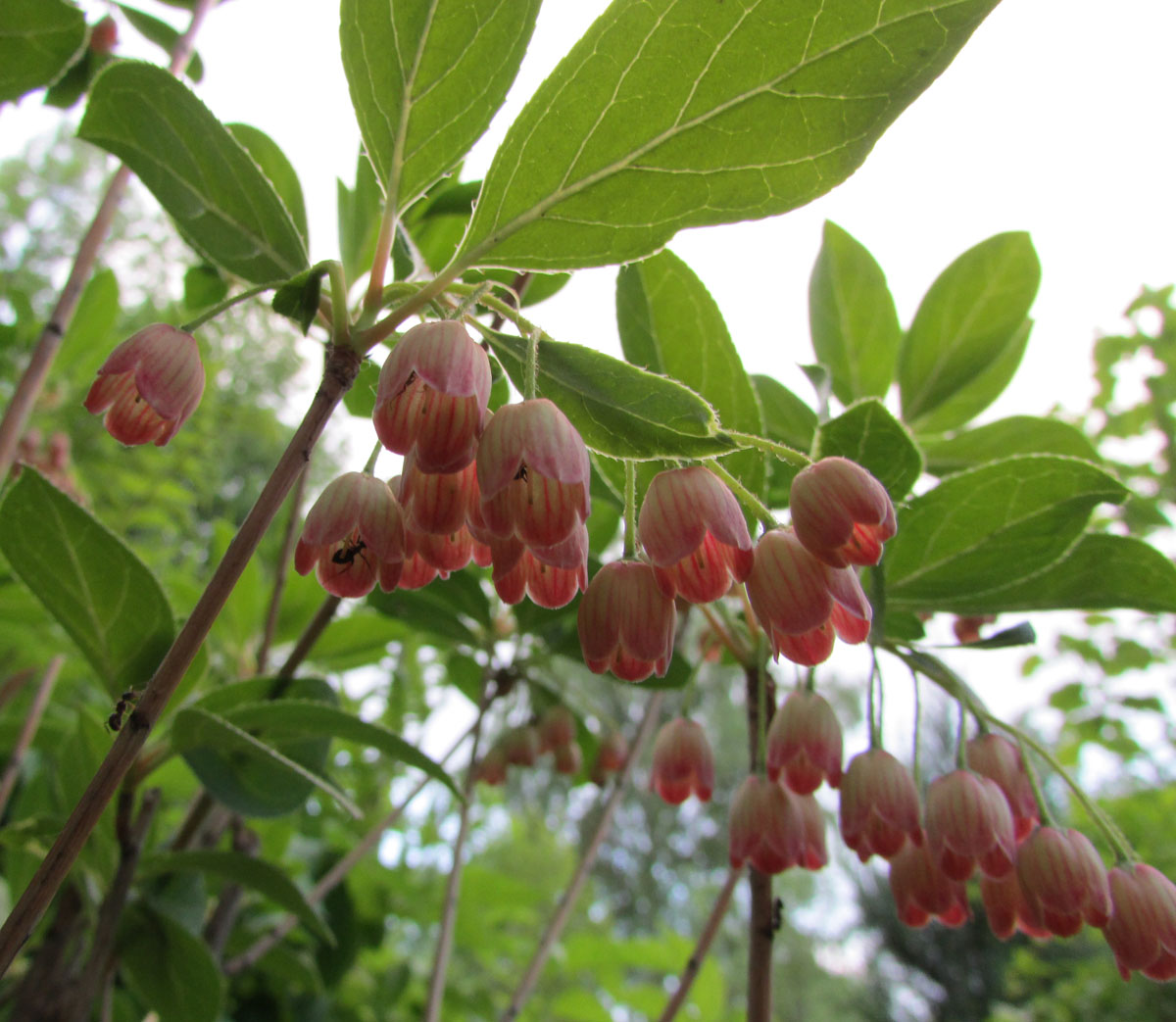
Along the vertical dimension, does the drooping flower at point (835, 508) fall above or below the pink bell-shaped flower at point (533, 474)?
above

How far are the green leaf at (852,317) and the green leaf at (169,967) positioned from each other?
138cm

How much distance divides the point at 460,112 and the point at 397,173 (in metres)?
0.09

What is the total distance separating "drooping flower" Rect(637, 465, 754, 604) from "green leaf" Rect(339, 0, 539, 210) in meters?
0.39

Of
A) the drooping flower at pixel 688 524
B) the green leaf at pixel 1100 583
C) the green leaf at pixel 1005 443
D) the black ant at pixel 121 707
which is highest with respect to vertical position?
the green leaf at pixel 1005 443

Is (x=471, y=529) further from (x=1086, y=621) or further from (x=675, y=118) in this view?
(x=1086, y=621)

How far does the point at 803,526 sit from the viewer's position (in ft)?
2.57

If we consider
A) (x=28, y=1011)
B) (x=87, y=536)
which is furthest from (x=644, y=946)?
(x=87, y=536)

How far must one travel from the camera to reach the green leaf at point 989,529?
1047mm

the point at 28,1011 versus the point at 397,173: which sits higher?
the point at 397,173

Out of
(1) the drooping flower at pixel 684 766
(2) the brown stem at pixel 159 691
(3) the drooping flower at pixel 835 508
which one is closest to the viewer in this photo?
(2) the brown stem at pixel 159 691

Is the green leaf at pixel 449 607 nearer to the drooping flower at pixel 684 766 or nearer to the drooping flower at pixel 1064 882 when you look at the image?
the drooping flower at pixel 684 766

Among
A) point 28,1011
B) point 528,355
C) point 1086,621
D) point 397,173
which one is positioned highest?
point 1086,621

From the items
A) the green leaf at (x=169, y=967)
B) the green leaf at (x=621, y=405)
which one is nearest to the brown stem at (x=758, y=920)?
the green leaf at (x=621, y=405)

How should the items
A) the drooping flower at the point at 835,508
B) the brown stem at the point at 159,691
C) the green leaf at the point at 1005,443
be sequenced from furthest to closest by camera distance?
the green leaf at the point at 1005,443
the drooping flower at the point at 835,508
the brown stem at the point at 159,691
